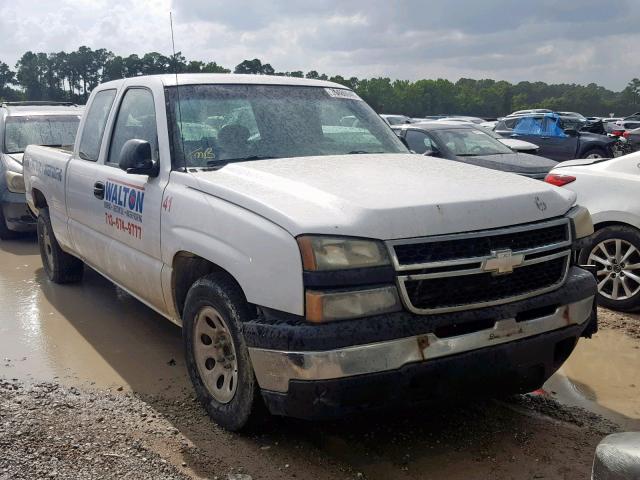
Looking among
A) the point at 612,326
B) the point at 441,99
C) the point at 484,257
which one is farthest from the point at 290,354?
the point at 441,99

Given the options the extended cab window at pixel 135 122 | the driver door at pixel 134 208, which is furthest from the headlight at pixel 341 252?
the extended cab window at pixel 135 122

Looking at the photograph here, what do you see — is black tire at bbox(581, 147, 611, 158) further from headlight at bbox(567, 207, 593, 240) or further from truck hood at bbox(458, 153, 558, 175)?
headlight at bbox(567, 207, 593, 240)

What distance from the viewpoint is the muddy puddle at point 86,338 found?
15.2 feet

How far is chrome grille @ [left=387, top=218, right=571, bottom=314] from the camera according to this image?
9.86 feet

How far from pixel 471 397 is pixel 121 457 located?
177 centimetres

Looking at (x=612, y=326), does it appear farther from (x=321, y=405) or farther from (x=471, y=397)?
(x=321, y=405)

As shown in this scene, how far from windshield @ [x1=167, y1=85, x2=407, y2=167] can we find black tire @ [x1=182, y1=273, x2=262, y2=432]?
0.89 m

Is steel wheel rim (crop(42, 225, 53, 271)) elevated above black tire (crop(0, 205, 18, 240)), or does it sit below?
above

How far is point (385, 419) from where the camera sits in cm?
380

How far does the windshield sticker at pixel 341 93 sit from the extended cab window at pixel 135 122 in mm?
1301

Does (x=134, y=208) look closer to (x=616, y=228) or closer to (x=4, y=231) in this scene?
(x=616, y=228)

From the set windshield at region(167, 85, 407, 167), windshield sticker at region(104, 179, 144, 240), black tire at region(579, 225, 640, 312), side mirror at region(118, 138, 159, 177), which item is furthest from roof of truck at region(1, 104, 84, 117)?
black tire at region(579, 225, 640, 312)

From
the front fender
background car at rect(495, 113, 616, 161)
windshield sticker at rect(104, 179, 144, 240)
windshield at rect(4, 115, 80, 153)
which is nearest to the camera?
the front fender

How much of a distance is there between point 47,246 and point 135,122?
2.90 metres
